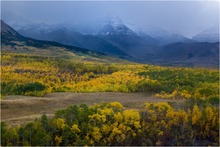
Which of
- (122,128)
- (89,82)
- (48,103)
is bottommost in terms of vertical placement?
(122,128)

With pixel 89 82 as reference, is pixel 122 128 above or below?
below

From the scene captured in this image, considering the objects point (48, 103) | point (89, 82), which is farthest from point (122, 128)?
point (89, 82)

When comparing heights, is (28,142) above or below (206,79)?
below

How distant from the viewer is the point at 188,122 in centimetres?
4888

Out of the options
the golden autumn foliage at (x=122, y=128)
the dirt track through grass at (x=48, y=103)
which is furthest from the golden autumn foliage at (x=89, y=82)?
the golden autumn foliage at (x=122, y=128)

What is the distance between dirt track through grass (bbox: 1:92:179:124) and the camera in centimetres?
5119

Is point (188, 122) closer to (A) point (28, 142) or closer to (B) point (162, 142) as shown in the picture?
(B) point (162, 142)

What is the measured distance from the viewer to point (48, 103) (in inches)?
2365

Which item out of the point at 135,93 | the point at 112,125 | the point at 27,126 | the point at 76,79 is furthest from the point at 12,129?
the point at 76,79

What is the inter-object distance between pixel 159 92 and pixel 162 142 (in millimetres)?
31410

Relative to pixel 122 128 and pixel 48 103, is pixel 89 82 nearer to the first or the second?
pixel 48 103

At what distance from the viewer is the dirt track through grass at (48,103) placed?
A: 2015 inches

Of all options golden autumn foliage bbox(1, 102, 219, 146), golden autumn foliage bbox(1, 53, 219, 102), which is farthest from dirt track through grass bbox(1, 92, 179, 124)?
golden autumn foliage bbox(1, 102, 219, 146)

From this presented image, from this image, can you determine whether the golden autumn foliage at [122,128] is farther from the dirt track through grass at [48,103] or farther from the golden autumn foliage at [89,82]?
the golden autumn foliage at [89,82]
